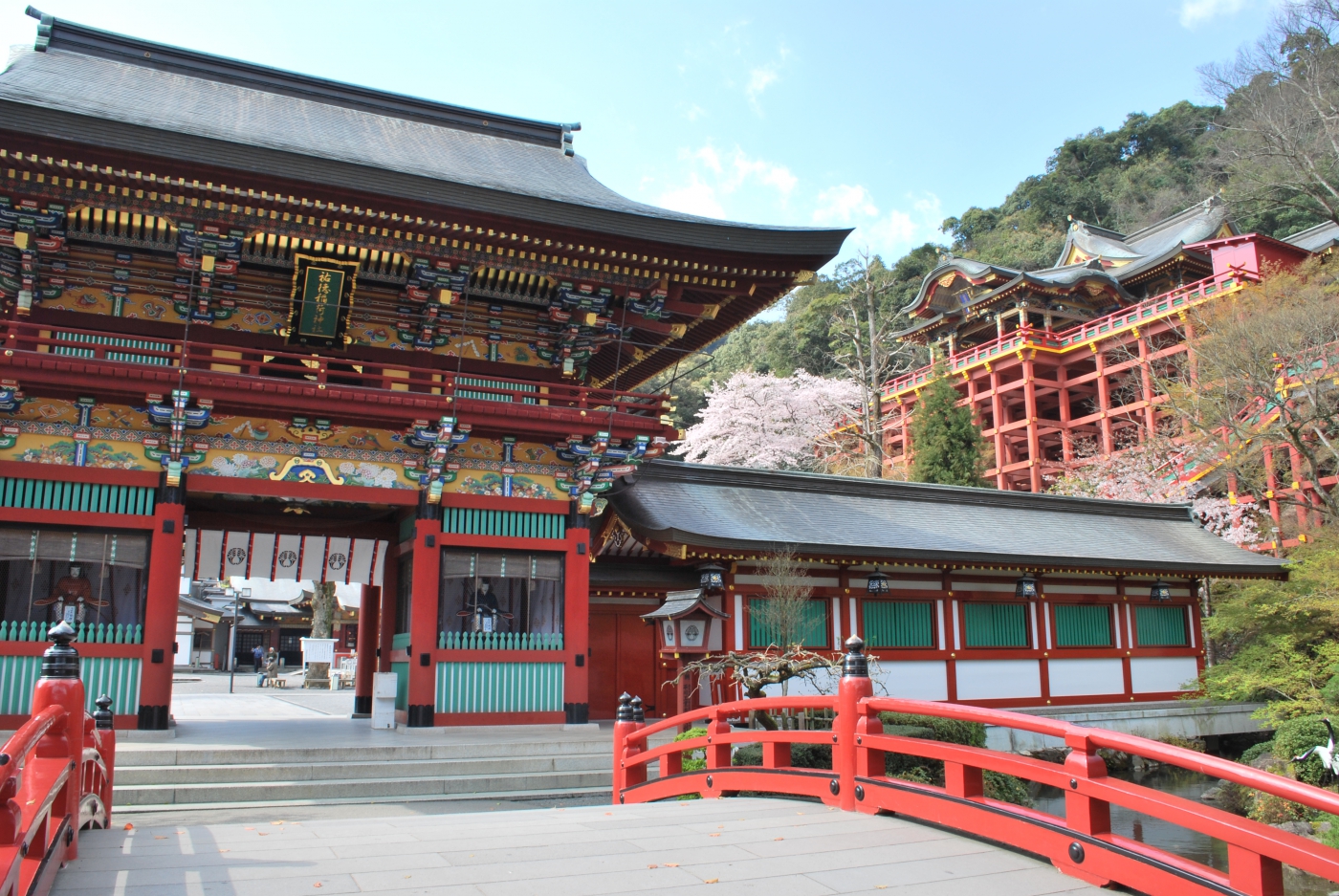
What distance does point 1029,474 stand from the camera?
1608 inches

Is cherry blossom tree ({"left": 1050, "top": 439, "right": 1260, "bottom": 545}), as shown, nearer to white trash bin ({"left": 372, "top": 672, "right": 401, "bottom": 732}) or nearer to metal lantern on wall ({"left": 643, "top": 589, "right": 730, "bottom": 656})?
metal lantern on wall ({"left": 643, "top": 589, "right": 730, "bottom": 656})

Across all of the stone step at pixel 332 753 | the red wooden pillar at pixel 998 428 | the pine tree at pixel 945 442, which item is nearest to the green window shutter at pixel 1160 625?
the pine tree at pixel 945 442

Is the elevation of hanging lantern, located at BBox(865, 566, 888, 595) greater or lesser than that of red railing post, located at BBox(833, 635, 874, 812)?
greater

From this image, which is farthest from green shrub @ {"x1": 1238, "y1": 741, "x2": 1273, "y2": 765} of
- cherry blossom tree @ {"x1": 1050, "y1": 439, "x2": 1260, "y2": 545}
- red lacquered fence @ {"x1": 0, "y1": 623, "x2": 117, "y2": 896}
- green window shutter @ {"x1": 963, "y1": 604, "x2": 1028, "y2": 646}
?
red lacquered fence @ {"x1": 0, "y1": 623, "x2": 117, "y2": 896}

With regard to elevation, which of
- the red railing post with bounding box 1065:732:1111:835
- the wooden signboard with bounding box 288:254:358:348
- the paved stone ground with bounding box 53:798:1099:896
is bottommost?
the paved stone ground with bounding box 53:798:1099:896

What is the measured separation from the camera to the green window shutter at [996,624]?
17.7 m

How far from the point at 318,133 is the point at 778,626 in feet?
35.6

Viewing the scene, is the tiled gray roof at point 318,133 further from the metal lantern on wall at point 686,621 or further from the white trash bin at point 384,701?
the white trash bin at point 384,701

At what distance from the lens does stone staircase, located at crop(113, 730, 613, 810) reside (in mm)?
9508

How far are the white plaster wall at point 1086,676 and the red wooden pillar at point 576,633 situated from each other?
9460mm

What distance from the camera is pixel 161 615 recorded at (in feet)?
39.5

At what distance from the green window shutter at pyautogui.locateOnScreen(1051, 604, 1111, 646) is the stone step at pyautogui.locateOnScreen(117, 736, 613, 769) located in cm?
1058

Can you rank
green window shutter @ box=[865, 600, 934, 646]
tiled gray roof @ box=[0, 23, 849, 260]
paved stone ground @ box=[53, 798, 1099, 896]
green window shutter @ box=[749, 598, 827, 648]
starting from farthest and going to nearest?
green window shutter @ box=[865, 600, 934, 646] < green window shutter @ box=[749, 598, 827, 648] < tiled gray roof @ box=[0, 23, 849, 260] < paved stone ground @ box=[53, 798, 1099, 896]

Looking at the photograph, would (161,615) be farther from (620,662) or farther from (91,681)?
(620,662)
